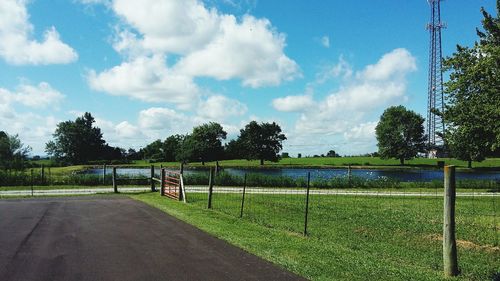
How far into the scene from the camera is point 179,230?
12695mm

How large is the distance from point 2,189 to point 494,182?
3805 cm

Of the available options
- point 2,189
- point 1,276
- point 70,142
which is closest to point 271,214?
point 1,276

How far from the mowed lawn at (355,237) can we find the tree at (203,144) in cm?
8721

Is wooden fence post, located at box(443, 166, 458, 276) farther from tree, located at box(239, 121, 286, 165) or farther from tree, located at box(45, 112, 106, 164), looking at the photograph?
tree, located at box(45, 112, 106, 164)

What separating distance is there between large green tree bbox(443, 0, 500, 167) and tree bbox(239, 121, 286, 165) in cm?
6896

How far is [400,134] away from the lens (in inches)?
3716

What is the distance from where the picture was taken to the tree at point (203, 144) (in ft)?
355

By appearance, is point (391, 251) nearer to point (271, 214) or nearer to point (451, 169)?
point (451, 169)

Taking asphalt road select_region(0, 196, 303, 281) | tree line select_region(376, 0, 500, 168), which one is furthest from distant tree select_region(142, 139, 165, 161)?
asphalt road select_region(0, 196, 303, 281)

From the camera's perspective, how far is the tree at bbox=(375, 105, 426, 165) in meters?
94.3

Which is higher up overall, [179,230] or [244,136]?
[244,136]

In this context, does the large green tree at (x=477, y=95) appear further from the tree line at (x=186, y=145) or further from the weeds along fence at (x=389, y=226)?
the tree line at (x=186, y=145)

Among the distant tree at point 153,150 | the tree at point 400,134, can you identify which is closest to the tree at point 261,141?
the tree at point 400,134

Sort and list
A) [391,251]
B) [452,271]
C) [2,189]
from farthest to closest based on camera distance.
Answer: [2,189]
[391,251]
[452,271]
